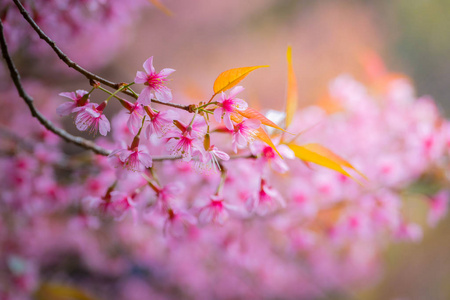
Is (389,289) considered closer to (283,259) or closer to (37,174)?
(283,259)

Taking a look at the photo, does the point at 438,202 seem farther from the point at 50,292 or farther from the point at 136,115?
the point at 50,292

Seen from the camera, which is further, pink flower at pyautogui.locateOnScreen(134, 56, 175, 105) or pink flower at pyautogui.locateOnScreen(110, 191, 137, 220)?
pink flower at pyautogui.locateOnScreen(110, 191, 137, 220)

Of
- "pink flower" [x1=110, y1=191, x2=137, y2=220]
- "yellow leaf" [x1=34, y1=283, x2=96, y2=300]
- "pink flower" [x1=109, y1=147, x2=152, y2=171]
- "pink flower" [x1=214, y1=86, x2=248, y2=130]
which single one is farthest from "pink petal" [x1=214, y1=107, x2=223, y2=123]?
"yellow leaf" [x1=34, y1=283, x2=96, y2=300]

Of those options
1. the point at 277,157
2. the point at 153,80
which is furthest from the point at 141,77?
the point at 277,157

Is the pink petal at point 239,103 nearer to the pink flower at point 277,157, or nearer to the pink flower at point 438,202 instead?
the pink flower at point 277,157

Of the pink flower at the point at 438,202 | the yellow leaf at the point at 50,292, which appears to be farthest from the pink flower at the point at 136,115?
the pink flower at the point at 438,202

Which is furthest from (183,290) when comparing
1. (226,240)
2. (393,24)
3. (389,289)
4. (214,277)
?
(393,24)

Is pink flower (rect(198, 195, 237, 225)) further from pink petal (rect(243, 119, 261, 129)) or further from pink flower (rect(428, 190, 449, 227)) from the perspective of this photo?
pink flower (rect(428, 190, 449, 227))
